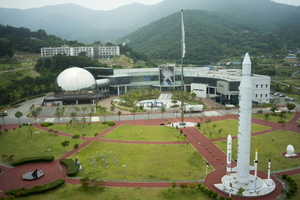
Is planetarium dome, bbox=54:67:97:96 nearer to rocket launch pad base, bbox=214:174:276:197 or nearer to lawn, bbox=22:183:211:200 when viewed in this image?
lawn, bbox=22:183:211:200

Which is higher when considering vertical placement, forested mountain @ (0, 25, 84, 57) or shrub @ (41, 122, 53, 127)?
forested mountain @ (0, 25, 84, 57)

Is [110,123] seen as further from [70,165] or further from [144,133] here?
[70,165]

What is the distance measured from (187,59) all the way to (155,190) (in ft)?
419

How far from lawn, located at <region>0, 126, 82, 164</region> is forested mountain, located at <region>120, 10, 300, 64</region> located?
109 m

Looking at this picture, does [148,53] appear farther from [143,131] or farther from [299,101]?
[143,131]

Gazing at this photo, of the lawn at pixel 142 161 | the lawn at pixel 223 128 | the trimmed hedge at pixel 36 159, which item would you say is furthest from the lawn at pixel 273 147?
the trimmed hedge at pixel 36 159

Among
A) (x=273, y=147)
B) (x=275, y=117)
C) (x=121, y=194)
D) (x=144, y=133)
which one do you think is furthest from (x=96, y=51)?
(x=121, y=194)

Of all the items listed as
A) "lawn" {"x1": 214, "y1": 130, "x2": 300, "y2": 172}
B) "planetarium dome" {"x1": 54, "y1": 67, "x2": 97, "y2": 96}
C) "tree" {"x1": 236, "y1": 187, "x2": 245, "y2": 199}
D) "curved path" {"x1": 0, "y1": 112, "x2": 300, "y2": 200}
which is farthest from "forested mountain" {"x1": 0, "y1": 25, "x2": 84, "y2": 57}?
"tree" {"x1": 236, "y1": 187, "x2": 245, "y2": 199}

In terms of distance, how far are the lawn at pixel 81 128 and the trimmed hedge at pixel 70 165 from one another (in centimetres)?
1189

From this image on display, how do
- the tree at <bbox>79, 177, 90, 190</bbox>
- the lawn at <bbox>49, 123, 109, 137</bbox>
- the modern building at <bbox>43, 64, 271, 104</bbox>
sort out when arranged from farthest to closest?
the modern building at <bbox>43, 64, 271, 104</bbox> → the lawn at <bbox>49, 123, 109, 137</bbox> → the tree at <bbox>79, 177, 90, 190</bbox>

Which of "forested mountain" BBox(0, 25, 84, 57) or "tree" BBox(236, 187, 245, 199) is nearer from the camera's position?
"tree" BBox(236, 187, 245, 199)

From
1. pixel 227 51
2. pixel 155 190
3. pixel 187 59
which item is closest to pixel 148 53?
pixel 187 59

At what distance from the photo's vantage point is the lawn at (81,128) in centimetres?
4788

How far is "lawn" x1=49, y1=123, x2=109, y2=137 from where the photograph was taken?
4788cm
